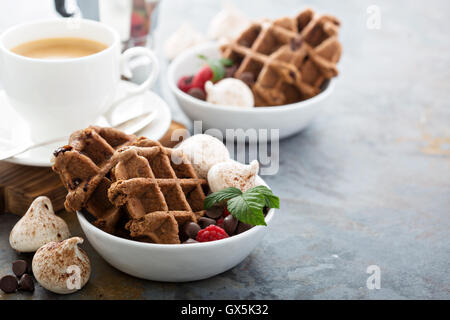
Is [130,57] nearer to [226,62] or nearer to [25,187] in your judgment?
[226,62]

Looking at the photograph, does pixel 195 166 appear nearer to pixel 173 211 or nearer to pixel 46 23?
pixel 173 211

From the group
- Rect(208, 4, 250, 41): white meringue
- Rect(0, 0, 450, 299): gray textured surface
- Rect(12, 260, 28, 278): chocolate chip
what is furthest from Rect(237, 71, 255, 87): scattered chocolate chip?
Rect(12, 260, 28, 278): chocolate chip

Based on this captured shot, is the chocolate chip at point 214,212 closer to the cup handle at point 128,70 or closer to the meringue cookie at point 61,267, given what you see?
the meringue cookie at point 61,267

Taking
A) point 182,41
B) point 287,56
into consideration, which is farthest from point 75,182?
point 182,41

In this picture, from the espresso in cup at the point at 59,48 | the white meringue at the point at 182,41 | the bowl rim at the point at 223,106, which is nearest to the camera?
the espresso in cup at the point at 59,48

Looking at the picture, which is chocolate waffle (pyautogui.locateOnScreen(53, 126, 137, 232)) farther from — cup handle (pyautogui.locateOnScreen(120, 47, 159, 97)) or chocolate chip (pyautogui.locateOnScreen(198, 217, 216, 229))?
cup handle (pyautogui.locateOnScreen(120, 47, 159, 97))

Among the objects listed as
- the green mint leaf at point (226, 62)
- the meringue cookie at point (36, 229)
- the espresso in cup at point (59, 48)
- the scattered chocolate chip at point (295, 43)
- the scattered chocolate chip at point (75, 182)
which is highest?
the espresso in cup at point (59, 48)

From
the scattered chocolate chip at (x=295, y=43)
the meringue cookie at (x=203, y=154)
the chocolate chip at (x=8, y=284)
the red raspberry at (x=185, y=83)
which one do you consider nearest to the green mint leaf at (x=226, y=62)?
the red raspberry at (x=185, y=83)
